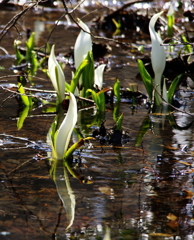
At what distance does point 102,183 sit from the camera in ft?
8.13

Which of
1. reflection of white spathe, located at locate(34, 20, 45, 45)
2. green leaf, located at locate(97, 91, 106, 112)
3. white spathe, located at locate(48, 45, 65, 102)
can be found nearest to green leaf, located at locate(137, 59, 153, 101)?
green leaf, located at locate(97, 91, 106, 112)

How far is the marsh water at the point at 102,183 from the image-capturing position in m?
2.02

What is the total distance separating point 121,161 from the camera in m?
2.81

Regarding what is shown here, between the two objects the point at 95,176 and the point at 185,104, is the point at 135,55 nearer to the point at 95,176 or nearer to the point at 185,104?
the point at 185,104

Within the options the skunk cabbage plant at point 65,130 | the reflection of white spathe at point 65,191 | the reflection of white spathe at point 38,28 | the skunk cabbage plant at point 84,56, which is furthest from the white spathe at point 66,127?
the reflection of white spathe at point 38,28

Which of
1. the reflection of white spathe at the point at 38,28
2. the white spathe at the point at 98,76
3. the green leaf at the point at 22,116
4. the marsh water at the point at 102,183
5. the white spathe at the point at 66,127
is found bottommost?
the reflection of white spathe at the point at 38,28

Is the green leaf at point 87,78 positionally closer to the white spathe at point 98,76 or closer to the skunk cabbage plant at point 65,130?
the white spathe at point 98,76

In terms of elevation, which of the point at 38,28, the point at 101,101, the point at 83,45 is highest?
the point at 83,45

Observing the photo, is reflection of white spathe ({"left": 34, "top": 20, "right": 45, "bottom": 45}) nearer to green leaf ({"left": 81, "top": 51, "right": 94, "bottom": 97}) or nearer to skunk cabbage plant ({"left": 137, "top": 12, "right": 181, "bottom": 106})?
green leaf ({"left": 81, "top": 51, "right": 94, "bottom": 97})

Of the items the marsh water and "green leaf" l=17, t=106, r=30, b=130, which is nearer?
the marsh water

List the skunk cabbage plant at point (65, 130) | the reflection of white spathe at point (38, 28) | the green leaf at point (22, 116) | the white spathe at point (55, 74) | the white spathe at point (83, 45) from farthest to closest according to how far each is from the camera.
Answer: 1. the reflection of white spathe at point (38, 28)
2. the white spathe at point (83, 45)
3. the white spathe at point (55, 74)
4. the green leaf at point (22, 116)
5. the skunk cabbage plant at point (65, 130)

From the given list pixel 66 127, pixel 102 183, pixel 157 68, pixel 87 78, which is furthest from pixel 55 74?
pixel 102 183

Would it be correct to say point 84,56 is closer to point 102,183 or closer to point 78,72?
point 78,72

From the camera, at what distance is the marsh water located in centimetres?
202
